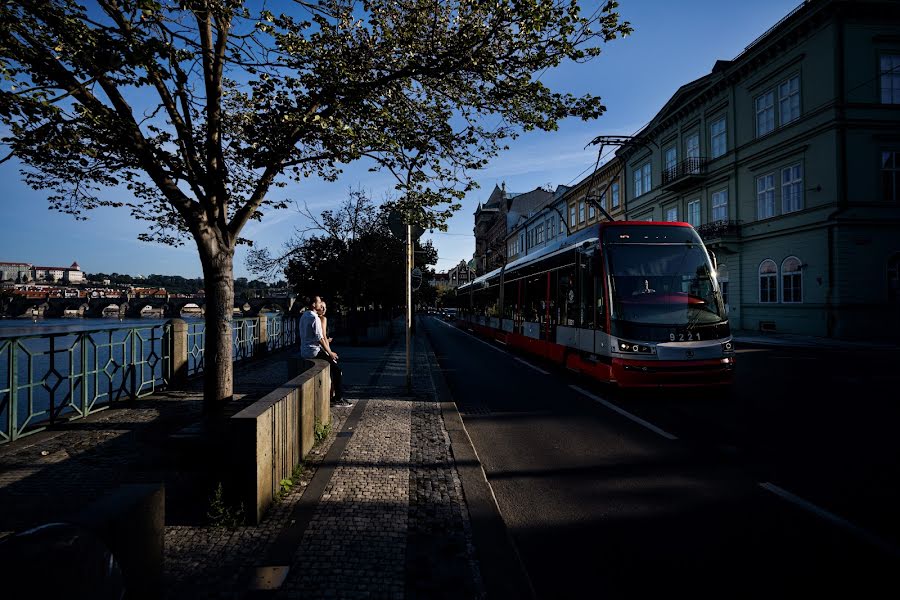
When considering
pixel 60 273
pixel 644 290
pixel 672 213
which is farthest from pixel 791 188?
pixel 60 273

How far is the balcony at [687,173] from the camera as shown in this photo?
28.9m

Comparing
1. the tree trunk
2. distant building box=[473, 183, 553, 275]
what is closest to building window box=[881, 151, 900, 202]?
the tree trunk

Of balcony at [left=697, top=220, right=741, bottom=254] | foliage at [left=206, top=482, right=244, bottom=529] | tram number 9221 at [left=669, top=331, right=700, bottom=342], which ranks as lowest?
foliage at [left=206, top=482, right=244, bottom=529]

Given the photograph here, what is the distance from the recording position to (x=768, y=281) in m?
24.3

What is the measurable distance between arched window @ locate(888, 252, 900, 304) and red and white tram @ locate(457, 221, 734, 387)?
18.7 meters

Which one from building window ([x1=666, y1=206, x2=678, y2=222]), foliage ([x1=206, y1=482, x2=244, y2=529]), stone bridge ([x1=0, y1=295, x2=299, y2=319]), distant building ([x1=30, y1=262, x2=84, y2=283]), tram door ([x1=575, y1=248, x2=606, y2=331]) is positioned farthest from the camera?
distant building ([x1=30, y1=262, x2=84, y2=283])

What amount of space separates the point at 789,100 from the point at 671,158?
1004cm

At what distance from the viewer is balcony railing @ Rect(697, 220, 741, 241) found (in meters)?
25.9

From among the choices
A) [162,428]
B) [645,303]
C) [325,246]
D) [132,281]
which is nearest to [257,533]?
[162,428]

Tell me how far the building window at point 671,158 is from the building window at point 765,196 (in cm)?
780

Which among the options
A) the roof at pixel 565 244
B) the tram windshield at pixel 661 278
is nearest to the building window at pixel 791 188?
the roof at pixel 565 244

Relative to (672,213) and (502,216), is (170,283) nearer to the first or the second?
(502,216)

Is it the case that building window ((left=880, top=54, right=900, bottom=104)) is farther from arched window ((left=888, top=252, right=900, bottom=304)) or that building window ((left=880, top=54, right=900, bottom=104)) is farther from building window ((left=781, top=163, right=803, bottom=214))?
arched window ((left=888, top=252, right=900, bottom=304))

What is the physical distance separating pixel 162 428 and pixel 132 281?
117m
